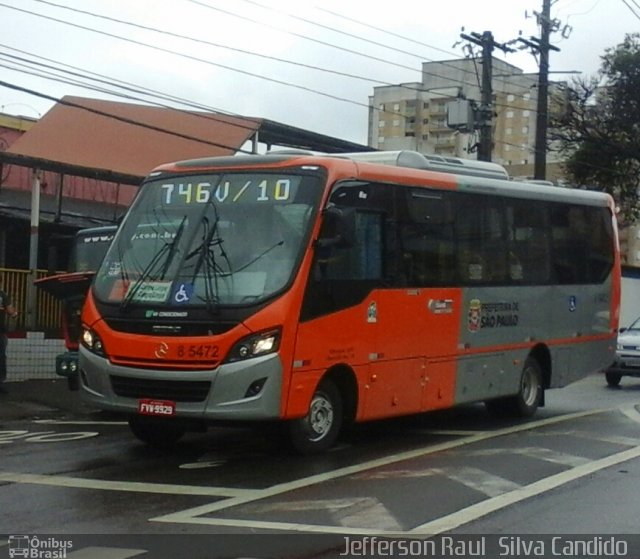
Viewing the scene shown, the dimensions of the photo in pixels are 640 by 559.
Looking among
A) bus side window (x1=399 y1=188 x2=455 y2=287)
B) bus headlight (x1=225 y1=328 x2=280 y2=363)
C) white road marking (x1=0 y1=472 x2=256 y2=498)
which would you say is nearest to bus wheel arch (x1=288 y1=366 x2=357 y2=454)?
bus headlight (x1=225 y1=328 x2=280 y2=363)

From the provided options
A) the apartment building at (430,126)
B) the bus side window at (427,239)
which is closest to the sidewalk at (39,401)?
the bus side window at (427,239)

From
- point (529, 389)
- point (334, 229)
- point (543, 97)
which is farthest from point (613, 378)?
point (334, 229)

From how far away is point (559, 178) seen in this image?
48531 millimetres

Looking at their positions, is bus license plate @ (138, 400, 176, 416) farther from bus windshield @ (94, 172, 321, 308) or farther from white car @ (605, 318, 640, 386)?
white car @ (605, 318, 640, 386)

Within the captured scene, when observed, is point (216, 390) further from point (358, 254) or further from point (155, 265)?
point (358, 254)

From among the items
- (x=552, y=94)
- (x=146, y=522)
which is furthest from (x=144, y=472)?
(x=552, y=94)

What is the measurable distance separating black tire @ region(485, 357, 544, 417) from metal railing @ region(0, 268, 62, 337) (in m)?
8.63

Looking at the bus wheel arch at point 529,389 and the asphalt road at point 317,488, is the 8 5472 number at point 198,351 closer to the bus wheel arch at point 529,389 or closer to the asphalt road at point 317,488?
the asphalt road at point 317,488

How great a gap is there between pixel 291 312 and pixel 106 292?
2.03 meters

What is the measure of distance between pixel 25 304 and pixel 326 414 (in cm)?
1002

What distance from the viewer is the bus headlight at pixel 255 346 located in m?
9.97

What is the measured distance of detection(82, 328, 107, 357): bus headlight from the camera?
1067cm

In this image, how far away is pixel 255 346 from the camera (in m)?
10.0

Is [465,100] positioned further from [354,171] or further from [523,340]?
[354,171]
